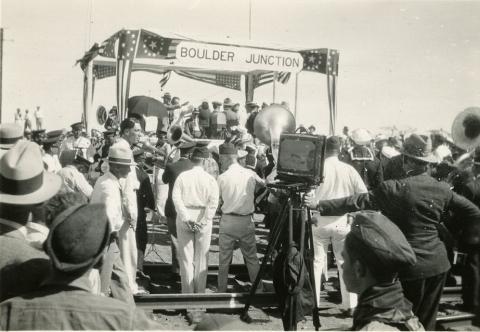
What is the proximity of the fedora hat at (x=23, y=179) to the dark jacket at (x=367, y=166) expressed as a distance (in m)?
6.14

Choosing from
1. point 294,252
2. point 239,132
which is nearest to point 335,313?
point 294,252

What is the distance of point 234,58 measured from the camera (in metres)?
8.91

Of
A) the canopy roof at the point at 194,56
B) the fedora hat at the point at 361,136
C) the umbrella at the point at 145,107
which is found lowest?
the fedora hat at the point at 361,136

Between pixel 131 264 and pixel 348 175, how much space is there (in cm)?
276

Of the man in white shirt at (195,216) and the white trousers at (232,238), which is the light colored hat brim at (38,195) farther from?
the white trousers at (232,238)

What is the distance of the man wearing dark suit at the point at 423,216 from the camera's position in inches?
165

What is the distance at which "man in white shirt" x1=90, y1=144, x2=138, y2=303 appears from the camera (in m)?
4.53

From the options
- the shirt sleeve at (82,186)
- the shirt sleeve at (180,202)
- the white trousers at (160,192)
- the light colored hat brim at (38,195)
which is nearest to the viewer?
the light colored hat brim at (38,195)

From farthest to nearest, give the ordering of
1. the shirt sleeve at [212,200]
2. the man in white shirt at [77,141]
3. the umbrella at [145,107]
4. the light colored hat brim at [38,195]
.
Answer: the man in white shirt at [77,141]
the umbrella at [145,107]
the shirt sleeve at [212,200]
the light colored hat brim at [38,195]

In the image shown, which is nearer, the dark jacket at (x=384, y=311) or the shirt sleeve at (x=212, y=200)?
the dark jacket at (x=384, y=311)

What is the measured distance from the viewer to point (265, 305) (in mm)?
5973

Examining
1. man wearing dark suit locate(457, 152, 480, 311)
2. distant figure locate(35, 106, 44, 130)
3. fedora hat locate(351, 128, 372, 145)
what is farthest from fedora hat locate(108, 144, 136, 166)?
distant figure locate(35, 106, 44, 130)

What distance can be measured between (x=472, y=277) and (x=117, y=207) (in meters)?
3.88

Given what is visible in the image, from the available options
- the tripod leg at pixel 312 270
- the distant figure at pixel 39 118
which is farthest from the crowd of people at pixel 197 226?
the distant figure at pixel 39 118
